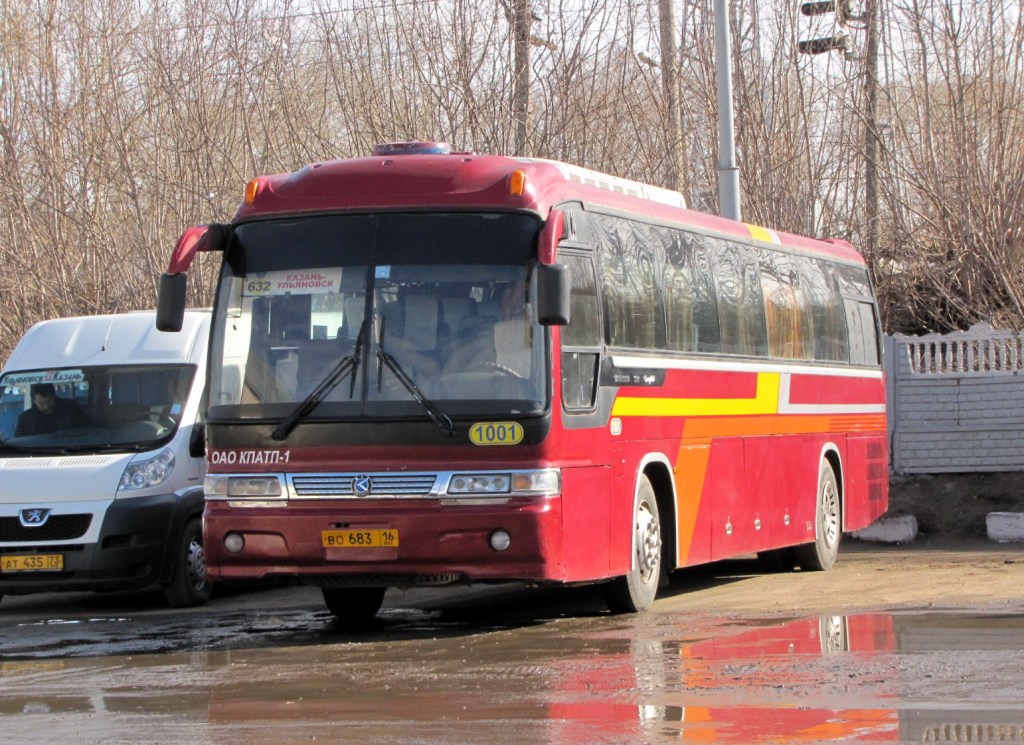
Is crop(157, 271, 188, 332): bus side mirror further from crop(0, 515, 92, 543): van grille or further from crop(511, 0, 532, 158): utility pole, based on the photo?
crop(511, 0, 532, 158): utility pole

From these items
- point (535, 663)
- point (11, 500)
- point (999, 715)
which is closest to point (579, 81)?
point (11, 500)

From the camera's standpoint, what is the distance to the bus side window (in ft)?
36.3

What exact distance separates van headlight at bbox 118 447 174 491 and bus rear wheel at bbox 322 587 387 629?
2078mm

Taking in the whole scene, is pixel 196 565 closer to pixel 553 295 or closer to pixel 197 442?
pixel 197 442

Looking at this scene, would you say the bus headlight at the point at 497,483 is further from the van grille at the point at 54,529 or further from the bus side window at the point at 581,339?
the van grille at the point at 54,529

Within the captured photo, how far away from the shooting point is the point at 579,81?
23.1m

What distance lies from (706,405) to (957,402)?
25.7 feet

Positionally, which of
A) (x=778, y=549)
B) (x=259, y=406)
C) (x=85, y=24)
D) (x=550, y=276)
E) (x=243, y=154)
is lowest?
(x=778, y=549)

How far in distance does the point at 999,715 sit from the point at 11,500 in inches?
342

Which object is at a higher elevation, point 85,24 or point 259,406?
point 85,24

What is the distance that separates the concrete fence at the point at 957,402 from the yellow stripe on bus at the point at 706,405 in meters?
5.93

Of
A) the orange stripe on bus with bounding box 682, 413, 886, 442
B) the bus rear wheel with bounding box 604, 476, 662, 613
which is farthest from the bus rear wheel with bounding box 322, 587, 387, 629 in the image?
the orange stripe on bus with bounding box 682, 413, 886, 442

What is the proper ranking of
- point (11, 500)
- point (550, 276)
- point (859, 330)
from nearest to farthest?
point (550, 276)
point (11, 500)
point (859, 330)

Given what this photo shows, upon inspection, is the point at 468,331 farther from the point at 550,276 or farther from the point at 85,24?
the point at 85,24
